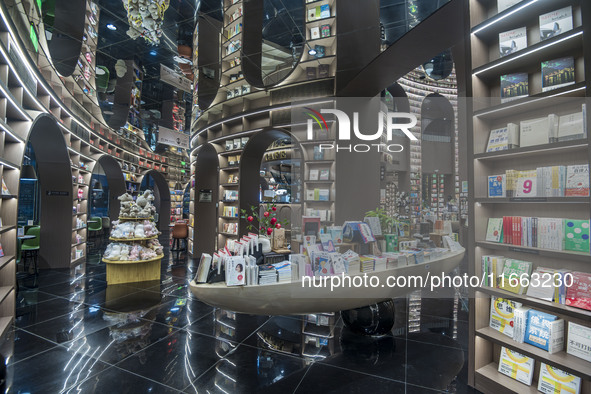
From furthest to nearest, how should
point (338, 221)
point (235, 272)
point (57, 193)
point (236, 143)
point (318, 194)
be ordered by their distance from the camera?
point (236, 143), point (57, 193), point (318, 194), point (338, 221), point (235, 272)

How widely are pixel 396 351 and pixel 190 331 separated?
2.14 metres

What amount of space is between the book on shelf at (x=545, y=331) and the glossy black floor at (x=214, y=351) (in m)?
0.68

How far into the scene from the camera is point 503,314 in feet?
7.05

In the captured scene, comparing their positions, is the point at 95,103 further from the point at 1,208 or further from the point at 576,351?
the point at 576,351

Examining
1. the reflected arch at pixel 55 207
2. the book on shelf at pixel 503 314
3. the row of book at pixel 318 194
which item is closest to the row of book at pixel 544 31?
the book on shelf at pixel 503 314

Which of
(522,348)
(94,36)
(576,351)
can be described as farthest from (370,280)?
(94,36)

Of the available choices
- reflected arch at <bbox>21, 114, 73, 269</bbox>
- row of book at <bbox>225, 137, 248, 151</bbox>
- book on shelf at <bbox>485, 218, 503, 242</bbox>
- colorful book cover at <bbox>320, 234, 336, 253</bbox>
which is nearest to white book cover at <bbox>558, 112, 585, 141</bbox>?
book on shelf at <bbox>485, 218, 503, 242</bbox>

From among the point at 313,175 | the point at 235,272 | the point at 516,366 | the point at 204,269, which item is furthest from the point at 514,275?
the point at 313,175

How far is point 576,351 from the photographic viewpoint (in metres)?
1.79

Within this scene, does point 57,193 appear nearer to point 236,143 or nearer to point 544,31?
point 236,143

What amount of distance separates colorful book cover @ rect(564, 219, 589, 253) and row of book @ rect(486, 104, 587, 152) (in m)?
0.53

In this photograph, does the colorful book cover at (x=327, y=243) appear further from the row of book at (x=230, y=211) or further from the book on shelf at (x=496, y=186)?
the row of book at (x=230, y=211)

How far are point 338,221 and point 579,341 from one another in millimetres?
2581

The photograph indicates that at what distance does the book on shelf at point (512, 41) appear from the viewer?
6.75ft
